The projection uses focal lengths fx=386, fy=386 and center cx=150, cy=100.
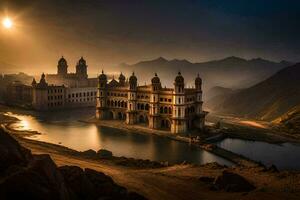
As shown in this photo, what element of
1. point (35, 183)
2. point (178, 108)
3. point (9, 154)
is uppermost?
point (178, 108)

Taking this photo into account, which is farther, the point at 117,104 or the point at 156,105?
the point at 117,104

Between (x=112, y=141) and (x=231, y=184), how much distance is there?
34171 millimetres

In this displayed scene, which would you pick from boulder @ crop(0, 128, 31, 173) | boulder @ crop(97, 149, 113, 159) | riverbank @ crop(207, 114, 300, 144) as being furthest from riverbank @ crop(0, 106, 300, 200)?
riverbank @ crop(207, 114, 300, 144)

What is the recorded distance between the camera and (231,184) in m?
32.5

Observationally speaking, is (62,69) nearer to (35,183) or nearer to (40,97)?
(40,97)

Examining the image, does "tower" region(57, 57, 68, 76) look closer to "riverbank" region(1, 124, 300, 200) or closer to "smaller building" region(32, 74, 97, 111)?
"smaller building" region(32, 74, 97, 111)

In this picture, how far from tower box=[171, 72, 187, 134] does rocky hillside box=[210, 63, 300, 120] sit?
33.2 metres

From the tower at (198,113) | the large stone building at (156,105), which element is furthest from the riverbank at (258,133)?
the large stone building at (156,105)

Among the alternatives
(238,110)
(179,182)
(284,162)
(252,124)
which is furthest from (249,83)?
(179,182)

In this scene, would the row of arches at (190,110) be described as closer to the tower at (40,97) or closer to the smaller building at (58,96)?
the smaller building at (58,96)

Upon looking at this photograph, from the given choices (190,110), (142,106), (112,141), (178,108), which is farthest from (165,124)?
(112,141)

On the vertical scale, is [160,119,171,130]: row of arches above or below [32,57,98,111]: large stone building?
below

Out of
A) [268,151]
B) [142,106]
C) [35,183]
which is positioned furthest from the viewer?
[142,106]

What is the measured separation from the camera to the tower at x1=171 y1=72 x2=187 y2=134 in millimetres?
69812
